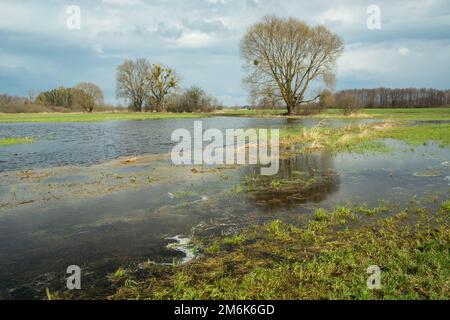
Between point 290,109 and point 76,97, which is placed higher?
point 76,97

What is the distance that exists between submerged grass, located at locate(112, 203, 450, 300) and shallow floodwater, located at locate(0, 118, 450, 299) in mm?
548

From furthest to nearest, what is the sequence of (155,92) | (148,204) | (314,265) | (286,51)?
(155,92)
(286,51)
(148,204)
(314,265)

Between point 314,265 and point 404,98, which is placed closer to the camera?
point 314,265

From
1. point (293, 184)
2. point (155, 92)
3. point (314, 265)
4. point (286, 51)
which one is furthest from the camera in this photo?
point (155, 92)

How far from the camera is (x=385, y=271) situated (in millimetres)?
4504

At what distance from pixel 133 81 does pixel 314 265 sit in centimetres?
8824

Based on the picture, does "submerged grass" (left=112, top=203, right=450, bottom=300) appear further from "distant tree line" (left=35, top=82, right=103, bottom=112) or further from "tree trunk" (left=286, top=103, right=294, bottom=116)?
"distant tree line" (left=35, top=82, right=103, bottom=112)

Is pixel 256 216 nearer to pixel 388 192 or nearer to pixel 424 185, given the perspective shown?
pixel 388 192

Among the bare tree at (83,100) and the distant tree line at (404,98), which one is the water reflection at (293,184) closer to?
the bare tree at (83,100)

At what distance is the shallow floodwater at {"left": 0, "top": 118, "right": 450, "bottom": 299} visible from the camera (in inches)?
205

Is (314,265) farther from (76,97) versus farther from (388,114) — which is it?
(76,97)

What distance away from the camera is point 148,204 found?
327 inches

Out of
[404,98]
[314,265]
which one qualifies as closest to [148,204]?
[314,265]
